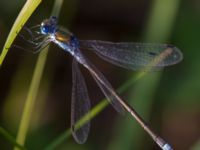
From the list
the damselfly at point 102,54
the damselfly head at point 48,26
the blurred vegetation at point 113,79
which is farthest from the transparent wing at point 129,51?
the damselfly head at point 48,26

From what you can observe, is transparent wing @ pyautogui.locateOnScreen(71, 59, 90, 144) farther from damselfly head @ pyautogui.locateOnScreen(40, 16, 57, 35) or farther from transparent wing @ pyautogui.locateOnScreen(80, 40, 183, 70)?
damselfly head @ pyautogui.locateOnScreen(40, 16, 57, 35)

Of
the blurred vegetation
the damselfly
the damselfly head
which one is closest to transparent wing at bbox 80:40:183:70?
the damselfly

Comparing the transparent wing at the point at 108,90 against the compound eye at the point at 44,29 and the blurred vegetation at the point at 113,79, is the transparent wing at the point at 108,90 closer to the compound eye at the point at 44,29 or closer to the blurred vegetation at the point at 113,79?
the blurred vegetation at the point at 113,79

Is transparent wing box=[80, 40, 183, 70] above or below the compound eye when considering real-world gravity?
below

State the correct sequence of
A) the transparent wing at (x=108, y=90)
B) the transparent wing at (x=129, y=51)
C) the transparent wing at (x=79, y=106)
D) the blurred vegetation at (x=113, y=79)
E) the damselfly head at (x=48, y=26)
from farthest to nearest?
the blurred vegetation at (x=113, y=79), the transparent wing at (x=129, y=51), the transparent wing at (x=108, y=90), the damselfly head at (x=48, y=26), the transparent wing at (x=79, y=106)

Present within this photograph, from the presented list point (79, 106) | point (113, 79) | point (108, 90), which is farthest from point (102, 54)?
point (113, 79)

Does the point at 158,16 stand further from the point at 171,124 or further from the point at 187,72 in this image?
the point at 171,124
